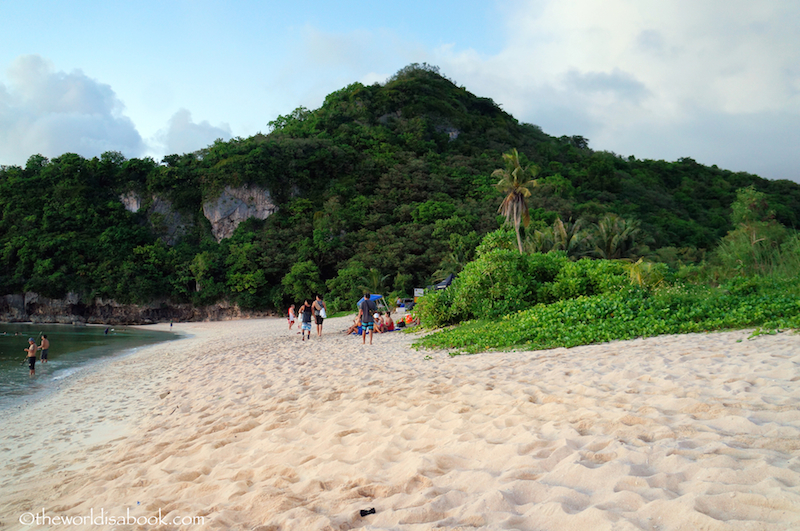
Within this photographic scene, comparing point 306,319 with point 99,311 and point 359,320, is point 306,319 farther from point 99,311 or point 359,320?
point 99,311

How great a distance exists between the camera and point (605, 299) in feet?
33.7

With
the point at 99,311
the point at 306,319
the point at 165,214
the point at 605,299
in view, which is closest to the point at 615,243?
the point at 605,299

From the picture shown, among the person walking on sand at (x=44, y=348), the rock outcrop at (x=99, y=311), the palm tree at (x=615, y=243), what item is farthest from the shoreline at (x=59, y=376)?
the palm tree at (x=615, y=243)

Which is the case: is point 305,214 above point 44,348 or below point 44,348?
above

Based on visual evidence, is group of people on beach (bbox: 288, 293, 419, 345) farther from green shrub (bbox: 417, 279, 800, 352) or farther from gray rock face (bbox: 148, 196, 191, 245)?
gray rock face (bbox: 148, 196, 191, 245)

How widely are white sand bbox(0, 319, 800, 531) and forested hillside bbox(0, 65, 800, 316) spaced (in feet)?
105

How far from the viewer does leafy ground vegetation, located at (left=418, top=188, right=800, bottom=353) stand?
8164 mm

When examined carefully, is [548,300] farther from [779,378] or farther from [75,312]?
[75,312]

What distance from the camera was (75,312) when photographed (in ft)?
155

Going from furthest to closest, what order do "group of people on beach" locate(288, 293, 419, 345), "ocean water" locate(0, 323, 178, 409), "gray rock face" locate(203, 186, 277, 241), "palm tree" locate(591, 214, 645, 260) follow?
"gray rock face" locate(203, 186, 277, 241) → "palm tree" locate(591, 214, 645, 260) → "group of people on beach" locate(288, 293, 419, 345) → "ocean water" locate(0, 323, 178, 409)

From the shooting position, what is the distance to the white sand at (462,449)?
86.8 inches

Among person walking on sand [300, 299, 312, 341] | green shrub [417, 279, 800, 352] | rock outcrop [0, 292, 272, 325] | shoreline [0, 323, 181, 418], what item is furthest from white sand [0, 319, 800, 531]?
rock outcrop [0, 292, 272, 325]

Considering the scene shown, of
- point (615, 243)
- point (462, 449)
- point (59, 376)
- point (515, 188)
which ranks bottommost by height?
point (59, 376)

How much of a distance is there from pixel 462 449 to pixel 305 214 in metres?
53.5
